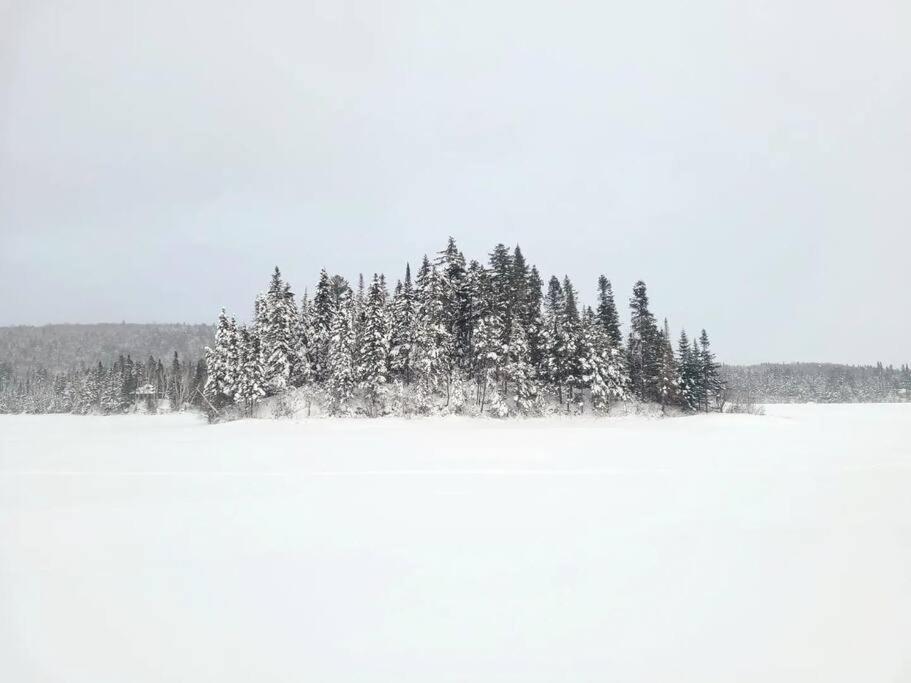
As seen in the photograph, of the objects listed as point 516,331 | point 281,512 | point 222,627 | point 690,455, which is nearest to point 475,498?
point 281,512

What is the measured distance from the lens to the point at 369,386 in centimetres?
4734

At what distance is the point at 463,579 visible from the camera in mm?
6152

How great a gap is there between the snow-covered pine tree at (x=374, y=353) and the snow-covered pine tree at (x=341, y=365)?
113 centimetres

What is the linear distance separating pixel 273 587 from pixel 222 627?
94 cm

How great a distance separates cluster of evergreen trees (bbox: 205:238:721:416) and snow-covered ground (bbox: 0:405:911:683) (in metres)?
33.3

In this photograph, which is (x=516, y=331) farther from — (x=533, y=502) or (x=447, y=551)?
(x=447, y=551)

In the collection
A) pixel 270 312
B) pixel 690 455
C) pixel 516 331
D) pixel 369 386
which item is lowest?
pixel 690 455

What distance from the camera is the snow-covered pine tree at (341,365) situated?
4722cm

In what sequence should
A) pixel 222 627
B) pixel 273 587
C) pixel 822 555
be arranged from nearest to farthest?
pixel 222 627
pixel 273 587
pixel 822 555

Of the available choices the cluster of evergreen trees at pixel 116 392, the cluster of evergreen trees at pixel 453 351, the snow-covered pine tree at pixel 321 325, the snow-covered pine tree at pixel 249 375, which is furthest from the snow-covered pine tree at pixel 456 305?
the cluster of evergreen trees at pixel 116 392

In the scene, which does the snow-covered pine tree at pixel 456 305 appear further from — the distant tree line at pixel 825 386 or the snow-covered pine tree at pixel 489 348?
the distant tree line at pixel 825 386

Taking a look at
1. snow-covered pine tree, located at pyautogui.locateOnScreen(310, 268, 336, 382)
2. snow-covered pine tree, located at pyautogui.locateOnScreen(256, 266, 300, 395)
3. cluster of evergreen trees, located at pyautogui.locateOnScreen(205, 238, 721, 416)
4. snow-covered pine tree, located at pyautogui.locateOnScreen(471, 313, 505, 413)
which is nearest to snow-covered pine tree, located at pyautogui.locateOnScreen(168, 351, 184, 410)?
cluster of evergreen trees, located at pyautogui.locateOnScreen(205, 238, 721, 416)

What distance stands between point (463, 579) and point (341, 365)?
140ft

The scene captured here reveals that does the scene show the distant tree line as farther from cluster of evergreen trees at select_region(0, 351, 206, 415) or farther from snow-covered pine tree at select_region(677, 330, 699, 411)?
cluster of evergreen trees at select_region(0, 351, 206, 415)
